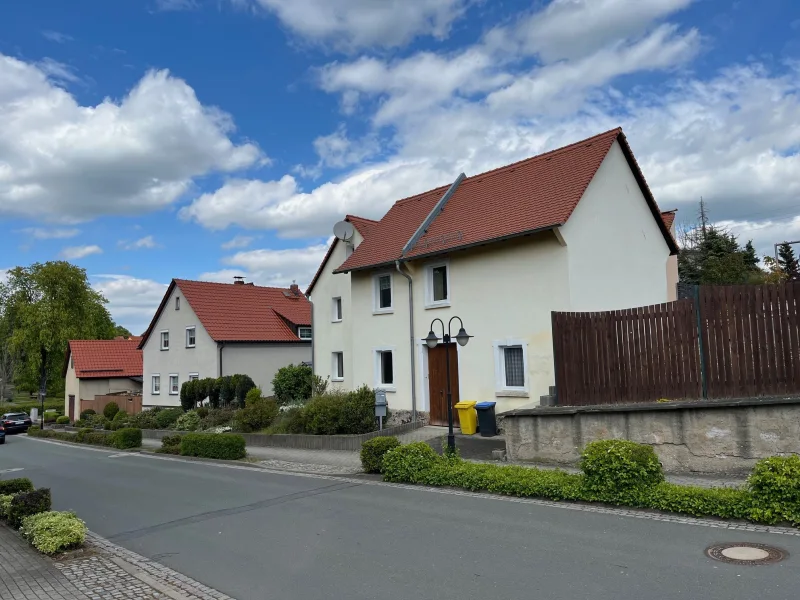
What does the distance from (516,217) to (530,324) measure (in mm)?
3093

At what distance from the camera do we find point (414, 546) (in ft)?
24.9

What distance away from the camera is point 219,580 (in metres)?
6.82

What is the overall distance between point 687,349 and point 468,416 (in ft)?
22.2

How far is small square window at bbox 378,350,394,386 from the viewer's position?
2105 cm

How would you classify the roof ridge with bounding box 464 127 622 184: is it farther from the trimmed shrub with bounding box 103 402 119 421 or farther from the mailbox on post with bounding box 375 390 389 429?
the trimmed shrub with bounding box 103 402 119 421

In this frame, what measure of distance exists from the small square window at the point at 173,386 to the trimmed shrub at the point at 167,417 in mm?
4064

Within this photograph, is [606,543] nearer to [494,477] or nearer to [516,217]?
[494,477]

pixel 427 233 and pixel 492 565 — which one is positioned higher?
pixel 427 233

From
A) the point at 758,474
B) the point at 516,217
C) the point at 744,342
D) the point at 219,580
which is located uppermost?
the point at 516,217

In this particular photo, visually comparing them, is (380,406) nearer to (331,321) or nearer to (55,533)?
(331,321)

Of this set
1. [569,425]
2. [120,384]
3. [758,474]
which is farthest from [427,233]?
[120,384]

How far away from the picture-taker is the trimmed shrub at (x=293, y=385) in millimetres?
27406

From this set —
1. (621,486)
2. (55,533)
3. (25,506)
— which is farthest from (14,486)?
(621,486)

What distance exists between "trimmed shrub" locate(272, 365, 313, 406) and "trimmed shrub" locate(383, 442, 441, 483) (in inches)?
603
